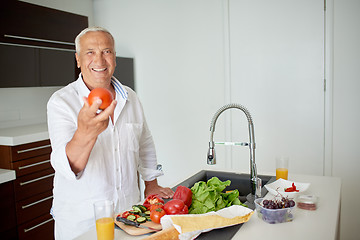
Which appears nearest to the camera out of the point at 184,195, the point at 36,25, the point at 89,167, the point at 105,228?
the point at 105,228

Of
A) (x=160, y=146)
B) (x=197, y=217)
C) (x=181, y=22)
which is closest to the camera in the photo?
(x=197, y=217)

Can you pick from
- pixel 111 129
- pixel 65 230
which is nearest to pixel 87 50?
pixel 111 129

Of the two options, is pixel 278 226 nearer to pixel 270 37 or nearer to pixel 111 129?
pixel 111 129

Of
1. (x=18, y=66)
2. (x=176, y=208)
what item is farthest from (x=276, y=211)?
(x=18, y=66)

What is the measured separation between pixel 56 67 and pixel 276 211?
256 centimetres

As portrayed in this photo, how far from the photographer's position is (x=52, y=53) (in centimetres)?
324

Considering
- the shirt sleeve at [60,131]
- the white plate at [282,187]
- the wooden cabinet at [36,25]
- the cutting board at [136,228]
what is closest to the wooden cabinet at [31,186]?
the wooden cabinet at [36,25]

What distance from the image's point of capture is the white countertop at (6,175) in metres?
2.58

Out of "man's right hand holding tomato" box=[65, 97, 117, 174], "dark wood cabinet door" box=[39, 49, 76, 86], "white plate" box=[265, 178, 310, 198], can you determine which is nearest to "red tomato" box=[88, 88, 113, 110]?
"man's right hand holding tomato" box=[65, 97, 117, 174]

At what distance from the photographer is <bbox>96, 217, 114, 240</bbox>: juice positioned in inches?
48.1

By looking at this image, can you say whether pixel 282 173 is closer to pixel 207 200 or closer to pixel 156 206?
pixel 207 200

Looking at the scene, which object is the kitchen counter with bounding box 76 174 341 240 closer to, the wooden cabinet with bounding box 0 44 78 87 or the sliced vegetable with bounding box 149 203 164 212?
the sliced vegetable with bounding box 149 203 164 212

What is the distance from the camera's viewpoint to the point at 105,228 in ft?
4.01

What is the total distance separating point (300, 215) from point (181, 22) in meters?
2.66
